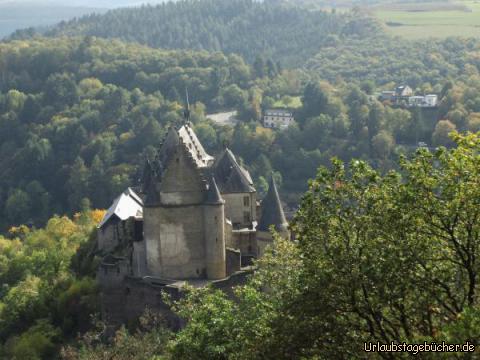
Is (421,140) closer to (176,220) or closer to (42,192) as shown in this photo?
(42,192)

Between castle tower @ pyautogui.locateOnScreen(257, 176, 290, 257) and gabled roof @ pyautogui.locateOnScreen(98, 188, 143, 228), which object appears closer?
castle tower @ pyautogui.locateOnScreen(257, 176, 290, 257)

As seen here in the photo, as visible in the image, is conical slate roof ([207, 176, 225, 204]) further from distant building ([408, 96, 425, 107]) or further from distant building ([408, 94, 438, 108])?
distant building ([408, 96, 425, 107])

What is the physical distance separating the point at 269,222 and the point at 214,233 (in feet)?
15.0

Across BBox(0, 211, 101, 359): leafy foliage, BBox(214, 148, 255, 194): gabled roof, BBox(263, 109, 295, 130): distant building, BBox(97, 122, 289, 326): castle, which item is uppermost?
BBox(214, 148, 255, 194): gabled roof

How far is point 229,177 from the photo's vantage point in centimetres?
5203

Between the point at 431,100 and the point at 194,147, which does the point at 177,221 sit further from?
the point at 431,100

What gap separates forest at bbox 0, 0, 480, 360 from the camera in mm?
21875

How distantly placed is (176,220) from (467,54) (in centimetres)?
16204

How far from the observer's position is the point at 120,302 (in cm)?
4956

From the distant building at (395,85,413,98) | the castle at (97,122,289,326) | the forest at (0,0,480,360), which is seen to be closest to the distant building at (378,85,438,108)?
the distant building at (395,85,413,98)

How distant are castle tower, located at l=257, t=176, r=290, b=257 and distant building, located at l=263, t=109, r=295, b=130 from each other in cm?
9509

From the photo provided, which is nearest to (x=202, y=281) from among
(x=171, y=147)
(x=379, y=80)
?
(x=171, y=147)

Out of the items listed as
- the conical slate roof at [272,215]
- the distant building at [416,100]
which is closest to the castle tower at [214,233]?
the conical slate roof at [272,215]

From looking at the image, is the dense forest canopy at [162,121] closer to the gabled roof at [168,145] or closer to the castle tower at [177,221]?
the gabled roof at [168,145]
